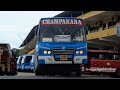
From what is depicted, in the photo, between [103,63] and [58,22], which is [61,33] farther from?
[103,63]

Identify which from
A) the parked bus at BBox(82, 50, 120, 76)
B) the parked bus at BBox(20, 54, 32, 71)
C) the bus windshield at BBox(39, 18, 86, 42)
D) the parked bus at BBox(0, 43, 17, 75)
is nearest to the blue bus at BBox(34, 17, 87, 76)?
the bus windshield at BBox(39, 18, 86, 42)

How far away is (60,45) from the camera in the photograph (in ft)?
64.2

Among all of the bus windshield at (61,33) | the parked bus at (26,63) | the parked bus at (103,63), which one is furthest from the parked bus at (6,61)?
the parked bus at (26,63)

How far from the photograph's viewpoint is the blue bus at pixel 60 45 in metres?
19.6

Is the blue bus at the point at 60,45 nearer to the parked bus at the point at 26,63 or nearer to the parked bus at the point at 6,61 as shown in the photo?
the parked bus at the point at 6,61

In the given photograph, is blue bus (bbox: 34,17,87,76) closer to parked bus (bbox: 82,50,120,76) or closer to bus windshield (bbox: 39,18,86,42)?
bus windshield (bbox: 39,18,86,42)

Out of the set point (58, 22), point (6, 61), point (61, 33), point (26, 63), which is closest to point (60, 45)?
point (61, 33)

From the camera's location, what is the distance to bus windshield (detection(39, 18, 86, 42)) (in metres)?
19.8

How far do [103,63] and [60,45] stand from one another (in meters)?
6.15

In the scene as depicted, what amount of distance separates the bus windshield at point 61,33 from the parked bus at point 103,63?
537 centimetres

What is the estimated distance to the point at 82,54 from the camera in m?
19.7

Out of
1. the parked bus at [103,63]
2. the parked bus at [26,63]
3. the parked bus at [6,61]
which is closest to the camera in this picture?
the parked bus at [6,61]

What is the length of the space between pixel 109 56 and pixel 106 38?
50.1 feet
